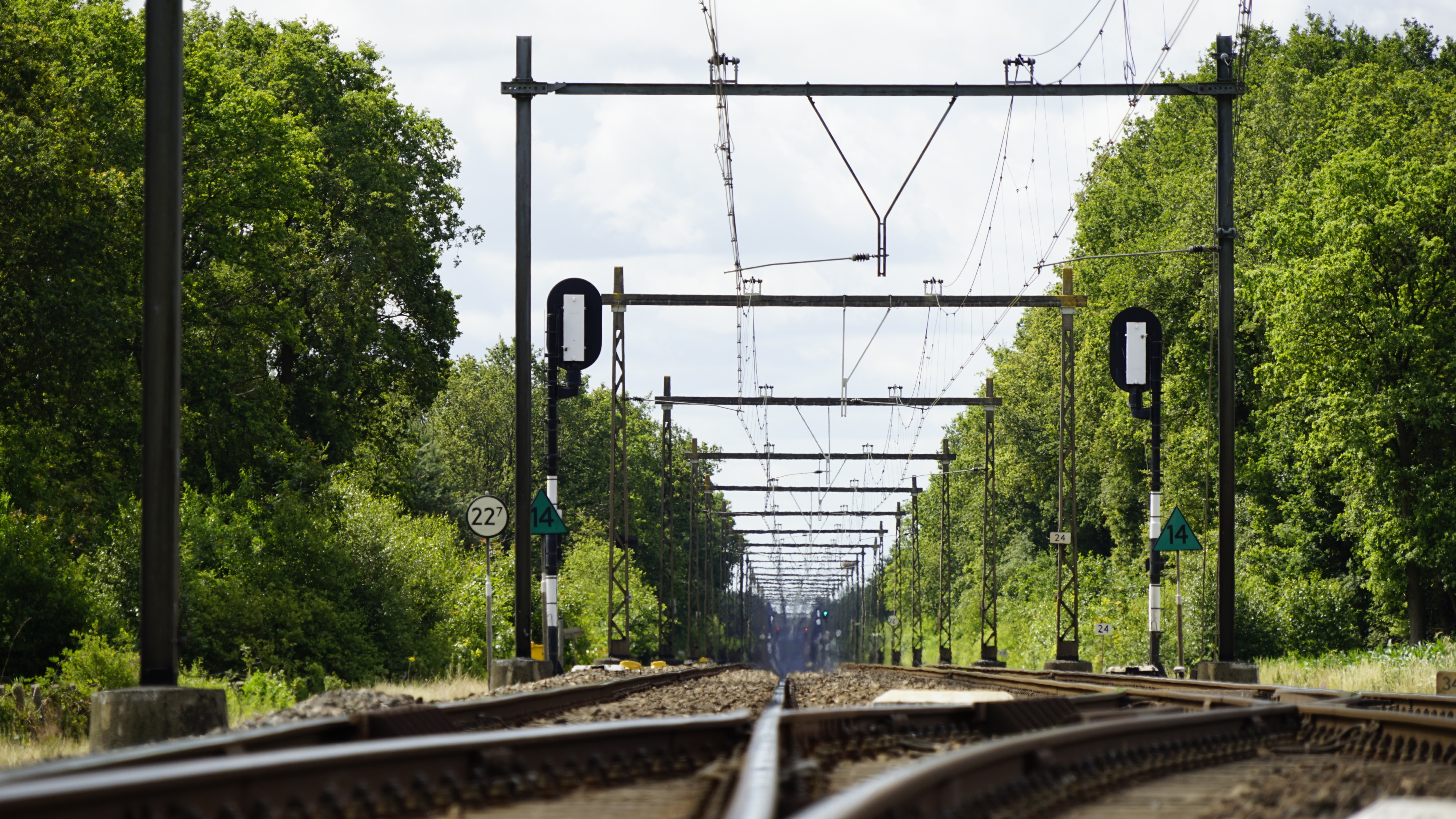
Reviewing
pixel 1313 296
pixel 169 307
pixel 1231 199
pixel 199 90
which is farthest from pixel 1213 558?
pixel 169 307

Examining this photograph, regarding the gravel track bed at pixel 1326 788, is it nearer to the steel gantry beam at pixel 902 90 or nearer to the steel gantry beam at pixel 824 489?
the steel gantry beam at pixel 902 90

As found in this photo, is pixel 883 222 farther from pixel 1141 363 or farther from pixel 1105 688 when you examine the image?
pixel 1105 688

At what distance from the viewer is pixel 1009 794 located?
555cm

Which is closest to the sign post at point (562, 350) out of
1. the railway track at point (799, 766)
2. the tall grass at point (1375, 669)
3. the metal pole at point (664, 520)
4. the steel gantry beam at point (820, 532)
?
the tall grass at point (1375, 669)

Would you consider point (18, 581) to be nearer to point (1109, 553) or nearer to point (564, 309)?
point (564, 309)

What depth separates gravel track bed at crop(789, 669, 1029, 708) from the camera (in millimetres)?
13531

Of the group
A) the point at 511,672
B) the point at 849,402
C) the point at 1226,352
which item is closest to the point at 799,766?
the point at 511,672

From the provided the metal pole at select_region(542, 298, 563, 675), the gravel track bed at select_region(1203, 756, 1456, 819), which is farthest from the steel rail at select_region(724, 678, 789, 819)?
the metal pole at select_region(542, 298, 563, 675)

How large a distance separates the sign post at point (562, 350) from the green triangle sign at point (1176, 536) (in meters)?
9.21

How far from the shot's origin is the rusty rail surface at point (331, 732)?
4.90m

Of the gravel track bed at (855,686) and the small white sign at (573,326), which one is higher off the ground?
the small white sign at (573,326)

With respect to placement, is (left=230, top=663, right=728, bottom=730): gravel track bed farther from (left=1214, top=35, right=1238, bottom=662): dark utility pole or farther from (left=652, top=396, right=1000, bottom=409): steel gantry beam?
(left=652, top=396, right=1000, bottom=409): steel gantry beam

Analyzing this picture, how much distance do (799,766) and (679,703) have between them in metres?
7.44

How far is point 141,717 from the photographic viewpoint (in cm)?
891
